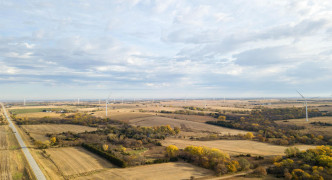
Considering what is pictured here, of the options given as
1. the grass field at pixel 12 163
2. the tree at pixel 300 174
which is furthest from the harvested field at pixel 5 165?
the tree at pixel 300 174

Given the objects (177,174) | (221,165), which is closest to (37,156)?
(177,174)

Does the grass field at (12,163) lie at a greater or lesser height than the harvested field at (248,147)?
greater

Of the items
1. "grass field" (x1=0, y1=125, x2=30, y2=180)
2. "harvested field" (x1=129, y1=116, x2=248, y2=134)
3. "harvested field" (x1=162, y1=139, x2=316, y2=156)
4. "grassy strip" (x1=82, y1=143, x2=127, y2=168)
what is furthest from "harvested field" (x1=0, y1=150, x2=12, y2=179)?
"harvested field" (x1=129, y1=116, x2=248, y2=134)

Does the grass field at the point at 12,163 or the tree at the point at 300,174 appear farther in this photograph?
the grass field at the point at 12,163

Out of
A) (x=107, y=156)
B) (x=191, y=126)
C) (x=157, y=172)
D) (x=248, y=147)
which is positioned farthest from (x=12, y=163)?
(x=191, y=126)

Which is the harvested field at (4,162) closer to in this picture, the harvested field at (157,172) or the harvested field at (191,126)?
the harvested field at (157,172)

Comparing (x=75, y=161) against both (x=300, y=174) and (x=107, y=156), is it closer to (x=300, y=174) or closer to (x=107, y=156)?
(x=107, y=156)
